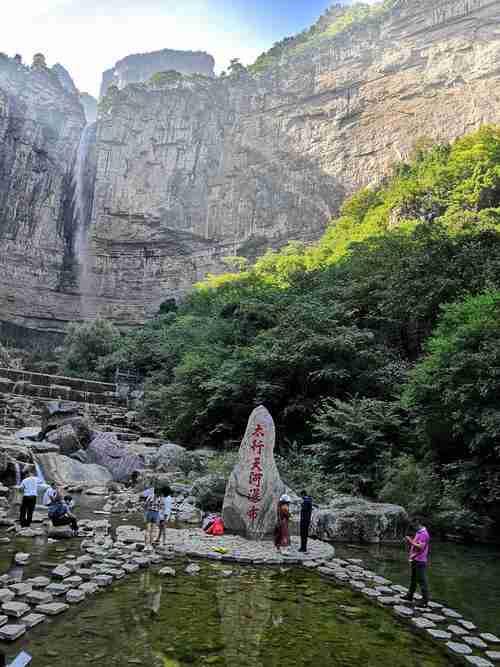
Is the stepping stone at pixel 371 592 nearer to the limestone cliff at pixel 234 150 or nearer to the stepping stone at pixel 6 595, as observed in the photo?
the stepping stone at pixel 6 595

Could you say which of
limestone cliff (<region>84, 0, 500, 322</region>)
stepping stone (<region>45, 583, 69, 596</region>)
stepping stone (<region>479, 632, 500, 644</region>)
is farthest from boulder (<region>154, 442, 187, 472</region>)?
limestone cliff (<region>84, 0, 500, 322</region>)

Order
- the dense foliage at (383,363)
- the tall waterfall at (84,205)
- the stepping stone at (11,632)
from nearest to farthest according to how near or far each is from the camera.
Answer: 1. the stepping stone at (11,632)
2. the dense foliage at (383,363)
3. the tall waterfall at (84,205)

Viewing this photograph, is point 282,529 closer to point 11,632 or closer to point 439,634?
point 439,634

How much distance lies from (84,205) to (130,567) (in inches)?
1797

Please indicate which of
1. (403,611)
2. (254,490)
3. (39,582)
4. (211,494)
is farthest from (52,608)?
(211,494)

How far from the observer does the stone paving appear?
14.7 feet

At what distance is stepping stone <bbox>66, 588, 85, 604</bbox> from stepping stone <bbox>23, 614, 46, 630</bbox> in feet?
1.54

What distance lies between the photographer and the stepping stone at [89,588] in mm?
5105

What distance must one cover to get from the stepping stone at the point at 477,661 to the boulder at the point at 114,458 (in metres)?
10.7

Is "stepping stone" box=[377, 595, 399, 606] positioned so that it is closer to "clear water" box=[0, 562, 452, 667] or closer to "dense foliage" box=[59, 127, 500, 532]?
"clear water" box=[0, 562, 452, 667]

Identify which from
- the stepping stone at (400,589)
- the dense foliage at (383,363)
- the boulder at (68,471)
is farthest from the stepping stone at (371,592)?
the boulder at (68,471)

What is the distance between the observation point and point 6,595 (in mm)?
4707

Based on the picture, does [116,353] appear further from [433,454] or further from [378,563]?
[378,563]

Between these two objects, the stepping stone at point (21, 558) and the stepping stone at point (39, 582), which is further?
the stepping stone at point (21, 558)
